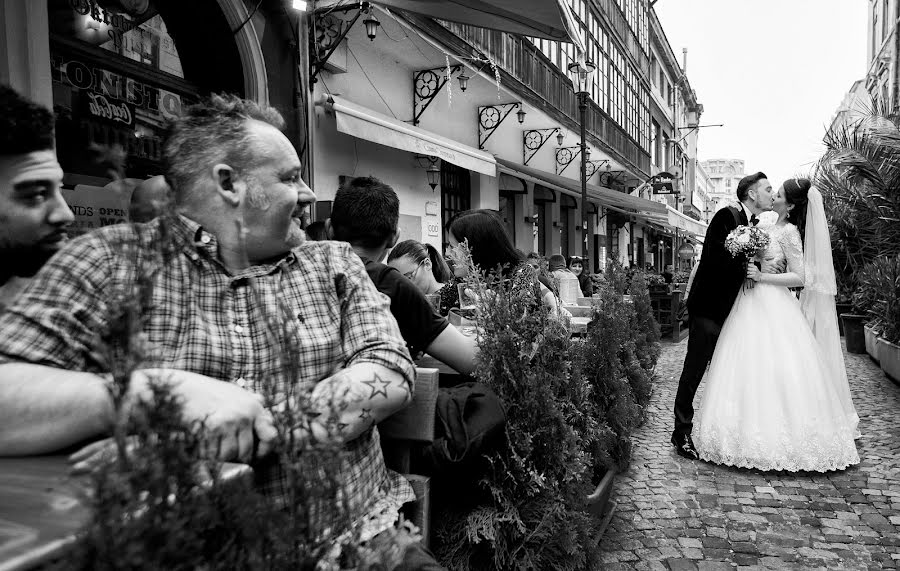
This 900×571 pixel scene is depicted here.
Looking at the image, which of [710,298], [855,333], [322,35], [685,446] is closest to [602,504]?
[685,446]

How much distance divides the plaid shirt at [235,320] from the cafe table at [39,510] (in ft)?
0.73

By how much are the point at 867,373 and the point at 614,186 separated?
53.8 ft

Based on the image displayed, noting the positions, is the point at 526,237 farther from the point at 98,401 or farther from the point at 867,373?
the point at 98,401

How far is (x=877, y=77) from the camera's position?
2559 centimetres

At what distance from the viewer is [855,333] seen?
1040 cm

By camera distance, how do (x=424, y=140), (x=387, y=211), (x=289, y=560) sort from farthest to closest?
1. (x=424, y=140)
2. (x=387, y=211)
3. (x=289, y=560)

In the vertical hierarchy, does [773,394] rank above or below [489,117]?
below

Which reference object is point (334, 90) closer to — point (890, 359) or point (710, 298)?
point (710, 298)

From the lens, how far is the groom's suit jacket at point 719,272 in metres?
4.68

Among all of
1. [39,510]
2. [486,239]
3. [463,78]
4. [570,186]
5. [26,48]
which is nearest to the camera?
[39,510]

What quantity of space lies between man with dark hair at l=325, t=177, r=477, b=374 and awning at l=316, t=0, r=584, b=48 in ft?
11.5

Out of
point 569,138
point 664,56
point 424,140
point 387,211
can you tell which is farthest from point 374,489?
point 664,56

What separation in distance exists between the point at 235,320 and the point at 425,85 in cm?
947

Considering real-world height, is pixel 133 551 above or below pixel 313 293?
below
